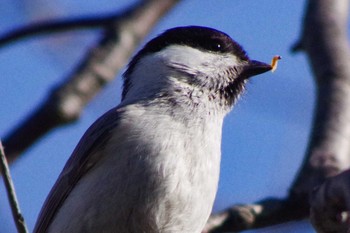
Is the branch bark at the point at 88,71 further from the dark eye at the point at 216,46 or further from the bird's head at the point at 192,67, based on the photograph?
the dark eye at the point at 216,46

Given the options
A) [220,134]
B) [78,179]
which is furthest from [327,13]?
[78,179]

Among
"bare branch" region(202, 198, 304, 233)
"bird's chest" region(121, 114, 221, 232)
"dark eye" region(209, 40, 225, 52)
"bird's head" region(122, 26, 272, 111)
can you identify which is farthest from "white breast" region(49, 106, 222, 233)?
"dark eye" region(209, 40, 225, 52)

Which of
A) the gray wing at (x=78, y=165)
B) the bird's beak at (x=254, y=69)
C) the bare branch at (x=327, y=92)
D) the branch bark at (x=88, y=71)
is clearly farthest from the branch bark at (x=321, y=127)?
the branch bark at (x=88, y=71)

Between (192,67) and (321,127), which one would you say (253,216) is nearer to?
(321,127)

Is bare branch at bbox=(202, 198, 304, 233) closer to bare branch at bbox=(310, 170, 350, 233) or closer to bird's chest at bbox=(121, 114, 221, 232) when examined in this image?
bird's chest at bbox=(121, 114, 221, 232)

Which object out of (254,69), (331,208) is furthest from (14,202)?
(254,69)

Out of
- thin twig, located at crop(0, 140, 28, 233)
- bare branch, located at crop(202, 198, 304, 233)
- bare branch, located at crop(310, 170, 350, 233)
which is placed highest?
thin twig, located at crop(0, 140, 28, 233)

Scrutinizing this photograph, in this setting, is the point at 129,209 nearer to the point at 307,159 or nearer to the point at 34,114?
the point at 307,159
